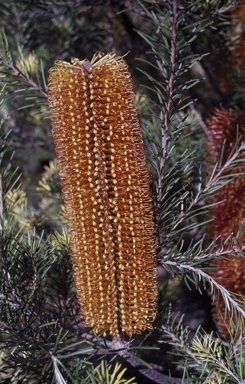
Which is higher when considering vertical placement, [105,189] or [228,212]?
[105,189]

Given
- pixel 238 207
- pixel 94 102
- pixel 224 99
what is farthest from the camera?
pixel 224 99

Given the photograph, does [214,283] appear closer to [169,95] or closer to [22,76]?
[169,95]

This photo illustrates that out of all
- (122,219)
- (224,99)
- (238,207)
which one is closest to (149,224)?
(122,219)

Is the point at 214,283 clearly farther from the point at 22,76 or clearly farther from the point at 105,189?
the point at 22,76

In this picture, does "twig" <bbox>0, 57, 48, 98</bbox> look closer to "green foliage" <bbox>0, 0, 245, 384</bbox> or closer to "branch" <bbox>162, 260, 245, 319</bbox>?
"green foliage" <bbox>0, 0, 245, 384</bbox>

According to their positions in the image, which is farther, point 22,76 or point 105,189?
point 22,76

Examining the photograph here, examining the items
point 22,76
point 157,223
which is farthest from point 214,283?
point 22,76

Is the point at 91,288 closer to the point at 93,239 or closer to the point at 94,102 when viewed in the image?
the point at 93,239
